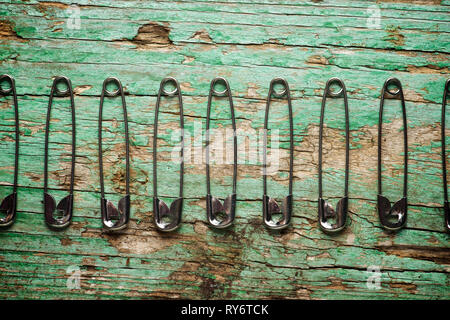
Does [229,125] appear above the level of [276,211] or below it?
above

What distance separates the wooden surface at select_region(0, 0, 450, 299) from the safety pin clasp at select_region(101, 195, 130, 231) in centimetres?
4

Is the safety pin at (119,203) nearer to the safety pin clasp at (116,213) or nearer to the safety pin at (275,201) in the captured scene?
the safety pin clasp at (116,213)

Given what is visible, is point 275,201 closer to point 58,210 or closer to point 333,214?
point 333,214

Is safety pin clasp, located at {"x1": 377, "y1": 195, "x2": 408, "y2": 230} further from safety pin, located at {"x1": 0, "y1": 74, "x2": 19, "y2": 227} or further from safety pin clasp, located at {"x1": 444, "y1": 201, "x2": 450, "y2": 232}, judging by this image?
safety pin, located at {"x1": 0, "y1": 74, "x2": 19, "y2": 227}

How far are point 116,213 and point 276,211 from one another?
2.32 feet

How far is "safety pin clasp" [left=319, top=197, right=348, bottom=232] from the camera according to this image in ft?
3.99

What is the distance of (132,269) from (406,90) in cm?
147

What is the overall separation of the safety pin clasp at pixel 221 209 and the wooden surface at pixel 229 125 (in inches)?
1.8

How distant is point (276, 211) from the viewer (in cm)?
124

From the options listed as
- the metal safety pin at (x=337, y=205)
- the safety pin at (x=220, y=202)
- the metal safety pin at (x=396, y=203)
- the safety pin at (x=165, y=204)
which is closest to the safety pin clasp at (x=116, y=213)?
the safety pin at (x=165, y=204)

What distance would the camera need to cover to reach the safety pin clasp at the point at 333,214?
3.99 ft

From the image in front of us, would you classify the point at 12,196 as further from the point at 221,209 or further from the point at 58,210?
the point at 221,209

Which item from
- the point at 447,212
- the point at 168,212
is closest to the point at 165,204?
the point at 168,212

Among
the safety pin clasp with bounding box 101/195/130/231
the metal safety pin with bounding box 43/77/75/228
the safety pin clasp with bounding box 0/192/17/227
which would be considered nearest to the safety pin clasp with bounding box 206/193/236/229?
the safety pin clasp with bounding box 101/195/130/231
